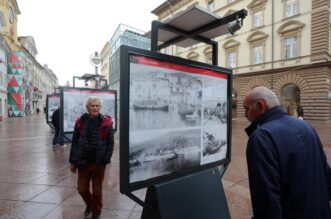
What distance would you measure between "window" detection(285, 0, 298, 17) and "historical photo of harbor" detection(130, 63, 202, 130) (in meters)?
24.0

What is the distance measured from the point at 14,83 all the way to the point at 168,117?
3937 centimetres

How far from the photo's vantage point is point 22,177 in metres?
5.11

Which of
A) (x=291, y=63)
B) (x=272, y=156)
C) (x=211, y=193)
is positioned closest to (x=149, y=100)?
(x=272, y=156)

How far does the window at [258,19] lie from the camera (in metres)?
24.6

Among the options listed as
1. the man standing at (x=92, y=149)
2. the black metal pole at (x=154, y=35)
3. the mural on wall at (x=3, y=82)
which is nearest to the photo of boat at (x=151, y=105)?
the black metal pole at (x=154, y=35)

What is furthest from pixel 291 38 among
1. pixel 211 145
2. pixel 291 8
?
pixel 211 145

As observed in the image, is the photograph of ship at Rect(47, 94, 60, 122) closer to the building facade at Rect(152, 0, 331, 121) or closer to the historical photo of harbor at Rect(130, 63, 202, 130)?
the building facade at Rect(152, 0, 331, 121)

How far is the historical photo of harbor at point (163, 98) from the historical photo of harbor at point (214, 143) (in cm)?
24

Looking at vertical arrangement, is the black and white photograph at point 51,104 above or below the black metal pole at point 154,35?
below

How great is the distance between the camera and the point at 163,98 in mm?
2277

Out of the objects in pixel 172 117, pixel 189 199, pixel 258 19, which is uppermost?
pixel 258 19

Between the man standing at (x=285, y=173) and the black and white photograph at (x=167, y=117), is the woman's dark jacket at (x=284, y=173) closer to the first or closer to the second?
the man standing at (x=285, y=173)

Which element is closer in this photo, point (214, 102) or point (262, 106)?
point (262, 106)

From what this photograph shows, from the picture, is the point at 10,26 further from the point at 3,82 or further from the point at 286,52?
the point at 286,52
